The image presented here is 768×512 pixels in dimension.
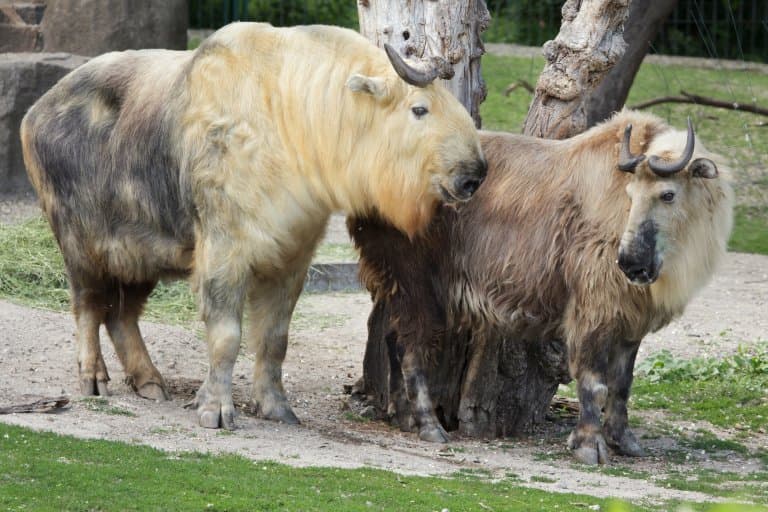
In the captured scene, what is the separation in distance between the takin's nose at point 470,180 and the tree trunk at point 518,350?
3.72 ft

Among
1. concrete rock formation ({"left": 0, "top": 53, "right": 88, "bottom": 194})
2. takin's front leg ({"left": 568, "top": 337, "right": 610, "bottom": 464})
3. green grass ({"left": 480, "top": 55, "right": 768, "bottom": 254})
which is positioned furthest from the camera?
green grass ({"left": 480, "top": 55, "right": 768, "bottom": 254})

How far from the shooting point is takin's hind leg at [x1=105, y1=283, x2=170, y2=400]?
7.94 m

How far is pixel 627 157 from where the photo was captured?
7020mm

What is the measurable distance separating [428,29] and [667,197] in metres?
1.87

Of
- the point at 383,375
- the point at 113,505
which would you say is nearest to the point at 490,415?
the point at 383,375

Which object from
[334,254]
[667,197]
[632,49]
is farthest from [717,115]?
[667,197]

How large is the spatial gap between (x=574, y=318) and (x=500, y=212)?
0.75m

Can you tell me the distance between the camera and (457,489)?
6.09 meters

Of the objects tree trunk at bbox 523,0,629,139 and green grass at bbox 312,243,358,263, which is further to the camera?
green grass at bbox 312,243,358,263

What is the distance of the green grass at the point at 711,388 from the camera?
345 inches

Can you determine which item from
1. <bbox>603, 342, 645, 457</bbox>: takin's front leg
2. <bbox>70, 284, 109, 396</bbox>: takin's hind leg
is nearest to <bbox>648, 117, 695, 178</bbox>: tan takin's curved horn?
<bbox>603, 342, 645, 457</bbox>: takin's front leg

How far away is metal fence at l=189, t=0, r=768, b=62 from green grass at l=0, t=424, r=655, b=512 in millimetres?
15292

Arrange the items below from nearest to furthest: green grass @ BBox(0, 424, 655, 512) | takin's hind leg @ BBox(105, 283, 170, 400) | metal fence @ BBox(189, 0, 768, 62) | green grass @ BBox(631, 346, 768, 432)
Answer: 1. green grass @ BBox(0, 424, 655, 512)
2. takin's hind leg @ BBox(105, 283, 170, 400)
3. green grass @ BBox(631, 346, 768, 432)
4. metal fence @ BBox(189, 0, 768, 62)

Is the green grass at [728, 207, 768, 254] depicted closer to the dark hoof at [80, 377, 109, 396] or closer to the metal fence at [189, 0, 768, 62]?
the metal fence at [189, 0, 768, 62]
